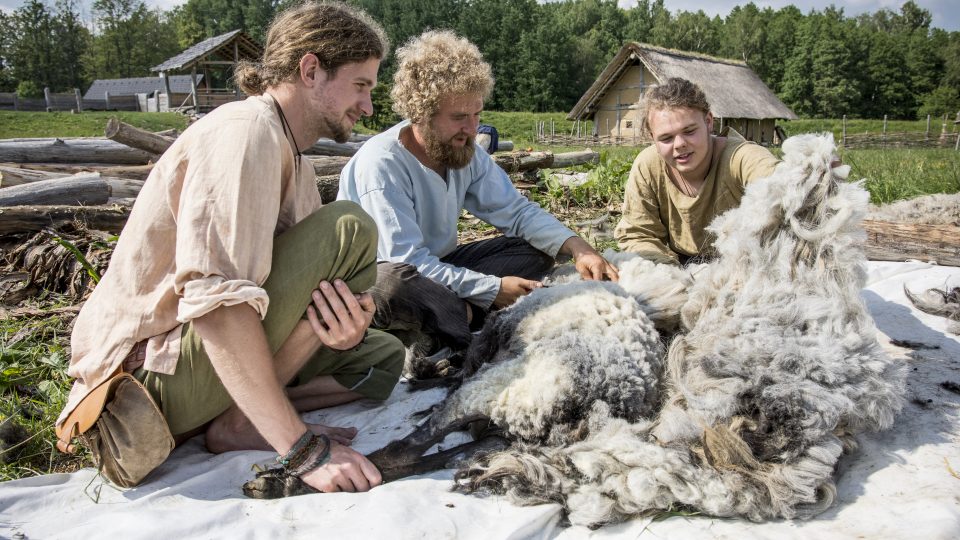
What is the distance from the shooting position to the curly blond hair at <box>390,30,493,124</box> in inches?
129

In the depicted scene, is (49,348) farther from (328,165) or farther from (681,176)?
(328,165)

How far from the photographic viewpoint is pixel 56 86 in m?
55.8

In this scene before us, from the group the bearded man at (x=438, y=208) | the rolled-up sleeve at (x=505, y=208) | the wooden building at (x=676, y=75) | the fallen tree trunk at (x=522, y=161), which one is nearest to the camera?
the bearded man at (x=438, y=208)

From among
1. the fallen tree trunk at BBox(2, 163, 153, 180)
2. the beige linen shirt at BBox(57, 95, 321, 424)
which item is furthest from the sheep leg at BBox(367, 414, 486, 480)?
the fallen tree trunk at BBox(2, 163, 153, 180)

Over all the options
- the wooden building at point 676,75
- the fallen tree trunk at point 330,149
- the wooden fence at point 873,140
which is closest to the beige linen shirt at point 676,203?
the fallen tree trunk at point 330,149

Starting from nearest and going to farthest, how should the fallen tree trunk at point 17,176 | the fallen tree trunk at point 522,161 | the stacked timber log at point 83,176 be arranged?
1. the stacked timber log at point 83,176
2. the fallen tree trunk at point 17,176
3. the fallen tree trunk at point 522,161

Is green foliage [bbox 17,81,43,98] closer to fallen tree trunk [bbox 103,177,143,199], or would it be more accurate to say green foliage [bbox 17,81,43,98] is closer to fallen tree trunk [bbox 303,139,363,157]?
fallen tree trunk [bbox 303,139,363,157]

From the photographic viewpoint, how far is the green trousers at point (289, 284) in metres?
1.99

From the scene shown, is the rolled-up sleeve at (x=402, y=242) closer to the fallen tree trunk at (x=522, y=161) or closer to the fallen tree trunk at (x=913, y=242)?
the fallen tree trunk at (x=913, y=242)

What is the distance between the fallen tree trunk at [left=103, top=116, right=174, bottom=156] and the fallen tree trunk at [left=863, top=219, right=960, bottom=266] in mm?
6206

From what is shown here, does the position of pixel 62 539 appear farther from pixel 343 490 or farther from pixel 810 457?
pixel 810 457

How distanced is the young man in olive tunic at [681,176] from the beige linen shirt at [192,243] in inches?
85.9

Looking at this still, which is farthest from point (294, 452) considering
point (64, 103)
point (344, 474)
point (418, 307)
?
point (64, 103)

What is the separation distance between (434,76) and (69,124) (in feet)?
91.0
